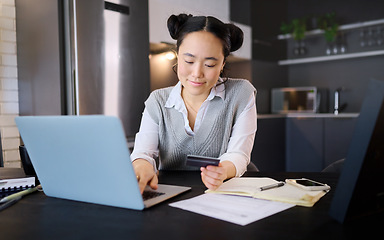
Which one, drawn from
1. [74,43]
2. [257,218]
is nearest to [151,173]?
[257,218]

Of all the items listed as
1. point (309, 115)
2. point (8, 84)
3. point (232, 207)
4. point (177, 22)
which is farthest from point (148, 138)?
point (309, 115)

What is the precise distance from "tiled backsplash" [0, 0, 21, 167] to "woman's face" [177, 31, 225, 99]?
176 centimetres

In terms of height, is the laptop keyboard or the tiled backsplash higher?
the tiled backsplash

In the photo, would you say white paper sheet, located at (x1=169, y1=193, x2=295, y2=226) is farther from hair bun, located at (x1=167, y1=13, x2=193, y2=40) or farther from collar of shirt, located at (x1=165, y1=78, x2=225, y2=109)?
hair bun, located at (x1=167, y1=13, x2=193, y2=40)

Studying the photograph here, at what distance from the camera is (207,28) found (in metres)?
1.43

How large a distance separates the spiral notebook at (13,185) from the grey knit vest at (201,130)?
2.00ft

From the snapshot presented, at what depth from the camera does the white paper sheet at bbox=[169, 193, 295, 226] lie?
2.64 ft

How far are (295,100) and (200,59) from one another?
3363mm

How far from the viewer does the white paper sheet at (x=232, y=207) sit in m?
0.80

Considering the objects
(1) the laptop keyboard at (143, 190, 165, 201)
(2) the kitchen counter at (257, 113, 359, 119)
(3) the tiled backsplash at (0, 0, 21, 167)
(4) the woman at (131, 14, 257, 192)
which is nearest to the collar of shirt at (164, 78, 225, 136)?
(4) the woman at (131, 14, 257, 192)

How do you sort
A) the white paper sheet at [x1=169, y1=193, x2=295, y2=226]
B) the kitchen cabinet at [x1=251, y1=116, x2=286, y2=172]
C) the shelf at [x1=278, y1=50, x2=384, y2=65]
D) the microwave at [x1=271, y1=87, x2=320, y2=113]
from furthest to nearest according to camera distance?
1. the microwave at [x1=271, y1=87, x2=320, y2=113]
2. the shelf at [x1=278, y1=50, x2=384, y2=65]
3. the kitchen cabinet at [x1=251, y1=116, x2=286, y2=172]
4. the white paper sheet at [x1=169, y1=193, x2=295, y2=226]

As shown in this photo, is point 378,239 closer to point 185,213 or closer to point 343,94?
point 185,213

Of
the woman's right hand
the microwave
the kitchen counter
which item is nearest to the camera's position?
the woman's right hand

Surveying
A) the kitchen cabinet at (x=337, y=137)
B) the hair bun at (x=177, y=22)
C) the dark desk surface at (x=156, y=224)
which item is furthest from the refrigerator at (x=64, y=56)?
the kitchen cabinet at (x=337, y=137)
